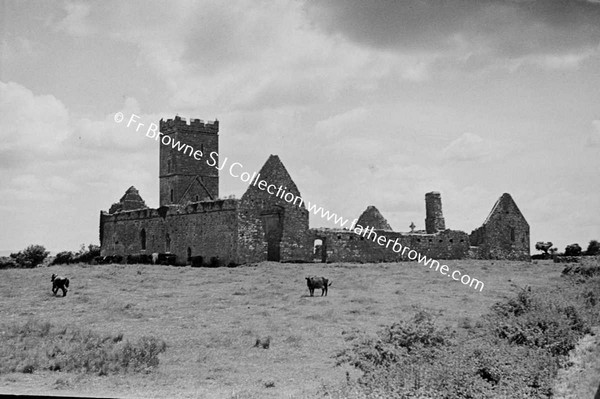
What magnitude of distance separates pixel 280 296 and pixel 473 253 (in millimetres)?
19818

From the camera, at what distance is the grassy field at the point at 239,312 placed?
41.7ft

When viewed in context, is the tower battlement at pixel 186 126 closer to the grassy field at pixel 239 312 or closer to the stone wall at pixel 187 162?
the stone wall at pixel 187 162

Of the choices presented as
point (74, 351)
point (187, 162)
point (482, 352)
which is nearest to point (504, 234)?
point (187, 162)

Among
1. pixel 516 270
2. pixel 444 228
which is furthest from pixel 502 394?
pixel 444 228

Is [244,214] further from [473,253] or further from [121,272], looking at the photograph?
[473,253]

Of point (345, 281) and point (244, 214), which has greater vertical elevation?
point (244, 214)

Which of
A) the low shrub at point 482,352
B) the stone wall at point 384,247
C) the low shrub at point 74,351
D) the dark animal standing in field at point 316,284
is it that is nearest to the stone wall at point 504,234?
the stone wall at point 384,247

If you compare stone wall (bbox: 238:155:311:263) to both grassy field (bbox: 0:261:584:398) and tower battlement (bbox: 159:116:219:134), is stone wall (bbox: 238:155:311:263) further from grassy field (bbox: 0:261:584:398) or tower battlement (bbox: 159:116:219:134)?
tower battlement (bbox: 159:116:219:134)

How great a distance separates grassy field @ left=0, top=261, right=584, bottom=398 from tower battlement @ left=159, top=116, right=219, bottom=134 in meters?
20.5

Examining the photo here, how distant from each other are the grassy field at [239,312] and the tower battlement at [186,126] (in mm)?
20485

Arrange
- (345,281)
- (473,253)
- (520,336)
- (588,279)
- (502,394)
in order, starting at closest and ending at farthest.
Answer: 1. (502,394)
2. (520,336)
3. (588,279)
4. (345,281)
5. (473,253)

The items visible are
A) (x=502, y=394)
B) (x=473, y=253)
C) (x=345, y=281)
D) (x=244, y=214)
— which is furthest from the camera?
(x=473, y=253)

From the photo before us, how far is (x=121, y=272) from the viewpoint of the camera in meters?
29.5

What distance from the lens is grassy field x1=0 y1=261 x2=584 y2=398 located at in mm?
12711
